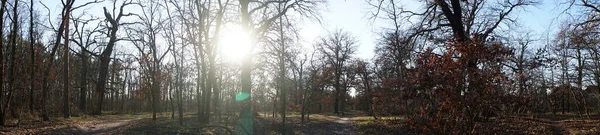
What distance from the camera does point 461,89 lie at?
812 centimetres

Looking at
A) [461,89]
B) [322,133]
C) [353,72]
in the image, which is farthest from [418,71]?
[353,72]

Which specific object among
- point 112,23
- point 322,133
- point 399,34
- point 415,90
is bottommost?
point 322,133

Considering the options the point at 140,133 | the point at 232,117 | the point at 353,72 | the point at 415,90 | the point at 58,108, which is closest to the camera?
the point at 415,90

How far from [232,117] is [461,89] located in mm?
15928

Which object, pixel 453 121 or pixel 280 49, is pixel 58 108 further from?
pixel 453 121

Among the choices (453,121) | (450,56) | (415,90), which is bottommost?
(453,121)

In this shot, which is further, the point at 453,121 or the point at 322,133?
the point at 322,133

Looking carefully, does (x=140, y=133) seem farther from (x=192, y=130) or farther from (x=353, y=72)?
(x=353, y=72)

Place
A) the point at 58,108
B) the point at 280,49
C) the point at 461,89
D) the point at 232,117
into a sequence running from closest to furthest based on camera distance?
the point at 461,89 < the point at 280,49 < the point at 232,117 < the point at 58,108

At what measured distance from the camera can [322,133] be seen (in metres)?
19.9

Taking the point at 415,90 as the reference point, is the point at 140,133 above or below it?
below

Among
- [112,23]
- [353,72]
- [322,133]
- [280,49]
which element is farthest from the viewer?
[353,72]

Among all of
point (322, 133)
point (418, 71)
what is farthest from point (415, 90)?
point (322, 133)

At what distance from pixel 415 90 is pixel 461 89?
113cm
